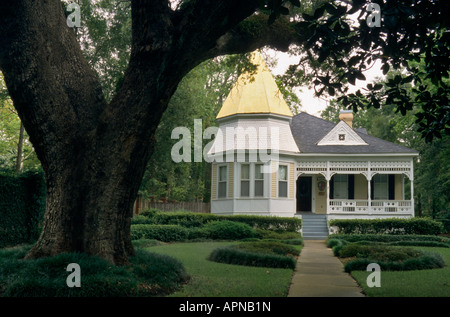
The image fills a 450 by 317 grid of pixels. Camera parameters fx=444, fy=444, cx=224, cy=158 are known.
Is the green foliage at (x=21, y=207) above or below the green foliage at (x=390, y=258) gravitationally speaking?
above

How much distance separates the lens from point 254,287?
7238mm

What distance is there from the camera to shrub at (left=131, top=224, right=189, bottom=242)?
18.0 m

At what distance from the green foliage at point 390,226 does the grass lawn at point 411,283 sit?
12.4m

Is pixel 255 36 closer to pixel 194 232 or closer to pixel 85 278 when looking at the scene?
pixel 85 278

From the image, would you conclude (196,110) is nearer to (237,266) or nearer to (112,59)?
(112,59)

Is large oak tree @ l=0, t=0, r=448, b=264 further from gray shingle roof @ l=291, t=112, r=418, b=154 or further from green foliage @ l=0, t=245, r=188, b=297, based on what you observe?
A: gray shingle roof @ l=291, t=112, r=418, b=154

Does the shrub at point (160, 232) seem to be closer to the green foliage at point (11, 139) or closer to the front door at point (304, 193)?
the front door at point (304, 193)

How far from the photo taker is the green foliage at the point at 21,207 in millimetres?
Result: 13781

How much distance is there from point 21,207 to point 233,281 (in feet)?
31.5

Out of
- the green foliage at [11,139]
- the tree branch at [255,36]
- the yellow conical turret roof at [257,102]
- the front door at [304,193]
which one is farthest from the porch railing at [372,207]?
the green foliage at [11,139]

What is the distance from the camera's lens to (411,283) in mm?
8031

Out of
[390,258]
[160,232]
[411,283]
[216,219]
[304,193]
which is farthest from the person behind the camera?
[304,193]

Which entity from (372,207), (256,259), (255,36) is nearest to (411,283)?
(256,259)

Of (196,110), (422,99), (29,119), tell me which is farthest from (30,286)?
(196,110)
